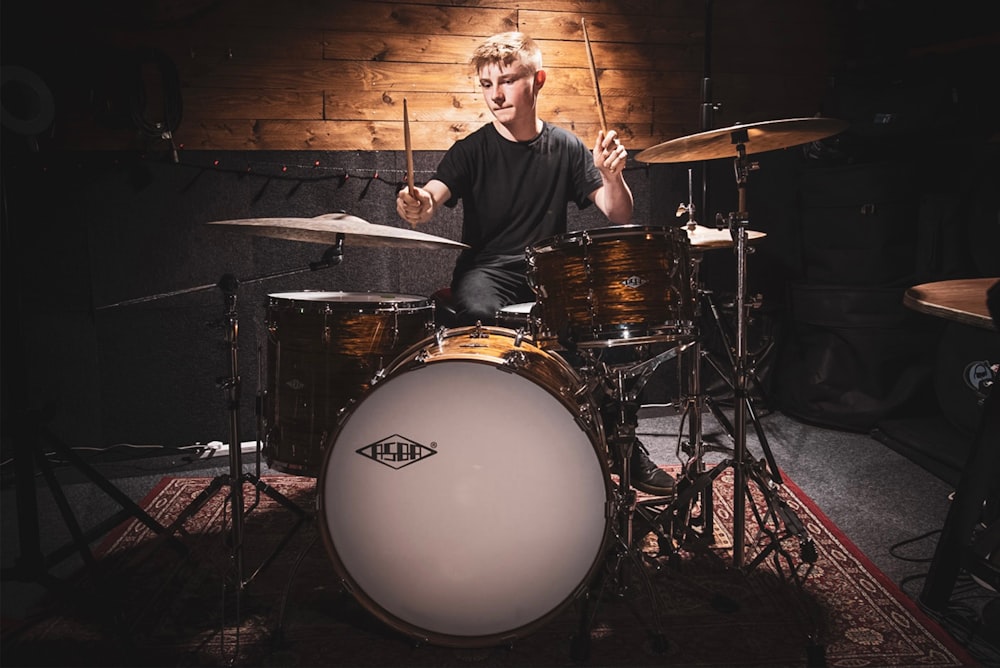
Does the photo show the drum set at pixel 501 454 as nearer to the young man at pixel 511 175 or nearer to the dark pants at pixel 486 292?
the dark pants at pixel 486 292

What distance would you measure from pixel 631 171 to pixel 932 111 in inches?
56.3

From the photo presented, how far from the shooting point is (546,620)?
5.42ft

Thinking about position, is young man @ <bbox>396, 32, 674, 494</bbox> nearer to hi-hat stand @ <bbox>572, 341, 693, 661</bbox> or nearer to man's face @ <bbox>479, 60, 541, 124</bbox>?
man's face @ <bbox>479, 60, 541, 124</bbox>

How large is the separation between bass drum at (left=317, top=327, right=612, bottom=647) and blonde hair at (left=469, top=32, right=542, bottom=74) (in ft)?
5.98

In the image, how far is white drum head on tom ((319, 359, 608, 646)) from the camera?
1.62 metres

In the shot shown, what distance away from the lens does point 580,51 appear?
12.3ft

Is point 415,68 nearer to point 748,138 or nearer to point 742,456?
point 748,138

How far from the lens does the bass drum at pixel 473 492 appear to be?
1.62 meters

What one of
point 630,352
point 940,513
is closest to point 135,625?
point 630,352

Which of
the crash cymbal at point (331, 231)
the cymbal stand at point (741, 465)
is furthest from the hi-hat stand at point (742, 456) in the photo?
the crash cymbal at point (331, 231)

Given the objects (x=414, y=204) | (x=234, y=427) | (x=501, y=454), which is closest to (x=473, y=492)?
(x=501, y=454)

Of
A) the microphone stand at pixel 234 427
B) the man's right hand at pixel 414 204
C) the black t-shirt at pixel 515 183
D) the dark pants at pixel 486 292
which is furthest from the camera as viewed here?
the black t-shirt at pixel 515 183

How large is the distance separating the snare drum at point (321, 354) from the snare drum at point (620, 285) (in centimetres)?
51

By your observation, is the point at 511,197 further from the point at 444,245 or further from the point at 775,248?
the point at 775,248
